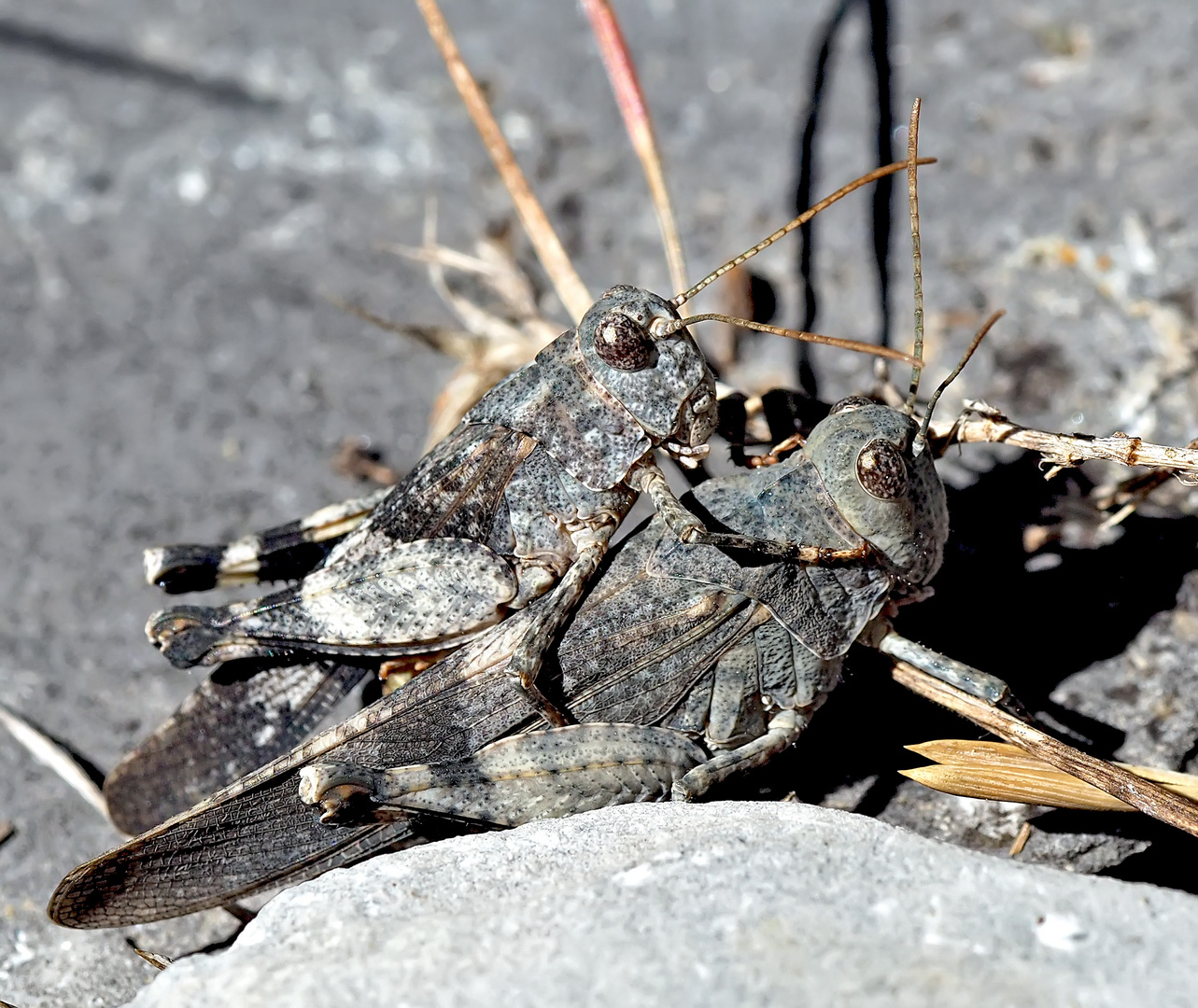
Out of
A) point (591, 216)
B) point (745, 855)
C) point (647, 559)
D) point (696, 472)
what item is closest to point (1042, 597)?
point (696, 472)

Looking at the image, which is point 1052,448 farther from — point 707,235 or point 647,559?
point 707,235

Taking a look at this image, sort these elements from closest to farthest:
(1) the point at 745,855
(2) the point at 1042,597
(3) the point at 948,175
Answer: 1. (1) the point at 745,855
2. (2) the point at 1042,597
3. (3) the point at 948,175

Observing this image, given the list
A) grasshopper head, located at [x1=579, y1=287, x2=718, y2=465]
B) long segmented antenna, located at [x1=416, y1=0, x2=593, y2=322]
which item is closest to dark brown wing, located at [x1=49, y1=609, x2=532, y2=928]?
grasshopper head, located at [x1=579, y1=287, x2=718, y2=465]

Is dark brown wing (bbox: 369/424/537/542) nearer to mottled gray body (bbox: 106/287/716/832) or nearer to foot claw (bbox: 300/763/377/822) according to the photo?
mottled gray body (bbox: 106/287/716/832)

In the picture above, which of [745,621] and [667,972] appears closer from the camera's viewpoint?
[667,972]

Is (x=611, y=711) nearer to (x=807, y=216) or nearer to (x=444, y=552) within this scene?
(x=444, y=552)

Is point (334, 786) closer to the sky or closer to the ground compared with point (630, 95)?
closer to the ground

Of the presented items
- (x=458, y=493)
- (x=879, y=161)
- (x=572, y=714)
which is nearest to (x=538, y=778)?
(x=572, y=714)
